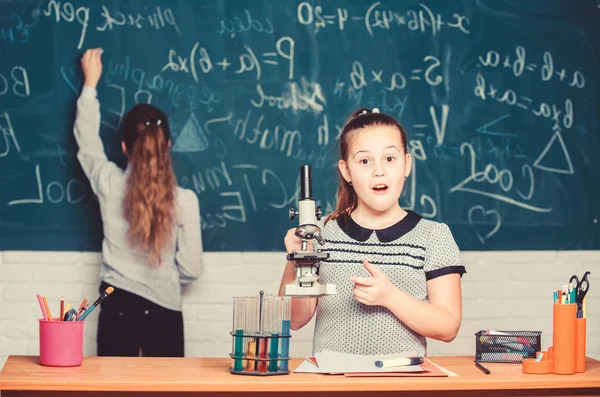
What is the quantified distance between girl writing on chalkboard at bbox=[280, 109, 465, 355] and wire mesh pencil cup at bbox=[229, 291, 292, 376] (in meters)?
0.18

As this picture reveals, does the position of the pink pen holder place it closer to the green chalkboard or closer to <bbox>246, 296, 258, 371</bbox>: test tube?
<bbox>246, 296, 258, 371</bbox>: test tube

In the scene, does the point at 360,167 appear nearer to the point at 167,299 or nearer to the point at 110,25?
the point at 167,299

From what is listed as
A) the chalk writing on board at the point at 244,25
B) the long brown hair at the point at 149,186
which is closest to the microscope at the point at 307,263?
the long brown hair at the point at 149,186

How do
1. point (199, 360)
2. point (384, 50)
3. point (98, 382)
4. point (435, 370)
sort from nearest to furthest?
point (98, 382) < point (435, 370) < point (199, 360) < point (384, 50)

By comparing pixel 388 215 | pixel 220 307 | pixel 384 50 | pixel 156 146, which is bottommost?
pixel 220 307

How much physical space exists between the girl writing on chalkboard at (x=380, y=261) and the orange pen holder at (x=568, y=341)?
0.23 m

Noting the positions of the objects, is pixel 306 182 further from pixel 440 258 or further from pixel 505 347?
pixel 505 347

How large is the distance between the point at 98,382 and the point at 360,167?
0.81 metres

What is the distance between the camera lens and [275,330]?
6.40 feet

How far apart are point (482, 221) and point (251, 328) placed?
2.20 metres

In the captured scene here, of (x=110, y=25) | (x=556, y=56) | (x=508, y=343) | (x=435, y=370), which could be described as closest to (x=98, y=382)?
(x=435, y=370)

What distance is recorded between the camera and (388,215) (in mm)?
2256

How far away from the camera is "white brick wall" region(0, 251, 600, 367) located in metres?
3.75

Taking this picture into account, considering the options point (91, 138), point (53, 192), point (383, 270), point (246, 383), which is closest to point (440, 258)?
point (383, 270)
